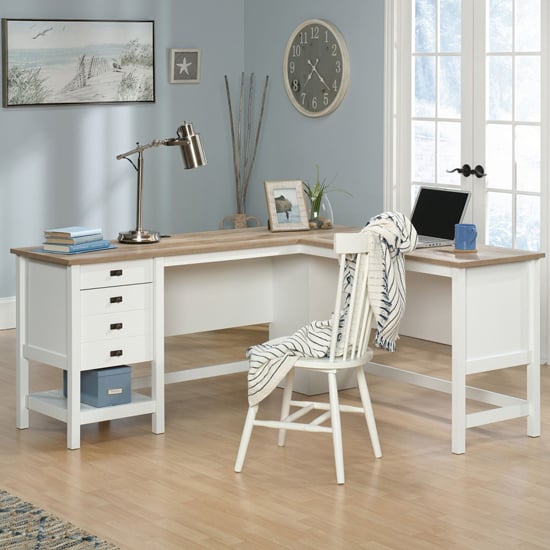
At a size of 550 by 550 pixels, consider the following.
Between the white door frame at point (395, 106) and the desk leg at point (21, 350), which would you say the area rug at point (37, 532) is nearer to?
the desk leg at point (21, 350)

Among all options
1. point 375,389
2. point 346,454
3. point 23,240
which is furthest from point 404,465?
point 23,240

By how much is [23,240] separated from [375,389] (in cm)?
268

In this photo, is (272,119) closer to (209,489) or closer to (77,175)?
(77,175)

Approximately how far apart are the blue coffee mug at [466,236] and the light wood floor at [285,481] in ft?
2.56

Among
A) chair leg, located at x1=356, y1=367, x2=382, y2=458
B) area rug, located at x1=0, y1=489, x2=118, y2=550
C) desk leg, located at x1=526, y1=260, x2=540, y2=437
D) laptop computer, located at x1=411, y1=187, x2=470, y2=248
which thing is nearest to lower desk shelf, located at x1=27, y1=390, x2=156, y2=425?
area rug, located at x1=0, y1=489, x2=118, y2=550

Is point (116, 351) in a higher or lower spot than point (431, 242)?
lower

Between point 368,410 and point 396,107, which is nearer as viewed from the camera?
point 368,410

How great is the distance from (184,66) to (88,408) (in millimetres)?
3508

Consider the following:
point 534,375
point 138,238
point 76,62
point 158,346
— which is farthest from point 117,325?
point 76,62

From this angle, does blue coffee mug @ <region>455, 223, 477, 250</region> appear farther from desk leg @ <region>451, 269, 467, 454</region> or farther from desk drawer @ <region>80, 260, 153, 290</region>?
desk drawer @ <region>80, 260, 153, 290</region>

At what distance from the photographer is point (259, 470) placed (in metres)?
4.11

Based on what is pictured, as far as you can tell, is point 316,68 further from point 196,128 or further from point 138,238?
point 138,238

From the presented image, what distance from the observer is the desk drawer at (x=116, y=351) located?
441cm

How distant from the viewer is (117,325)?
4.45m
